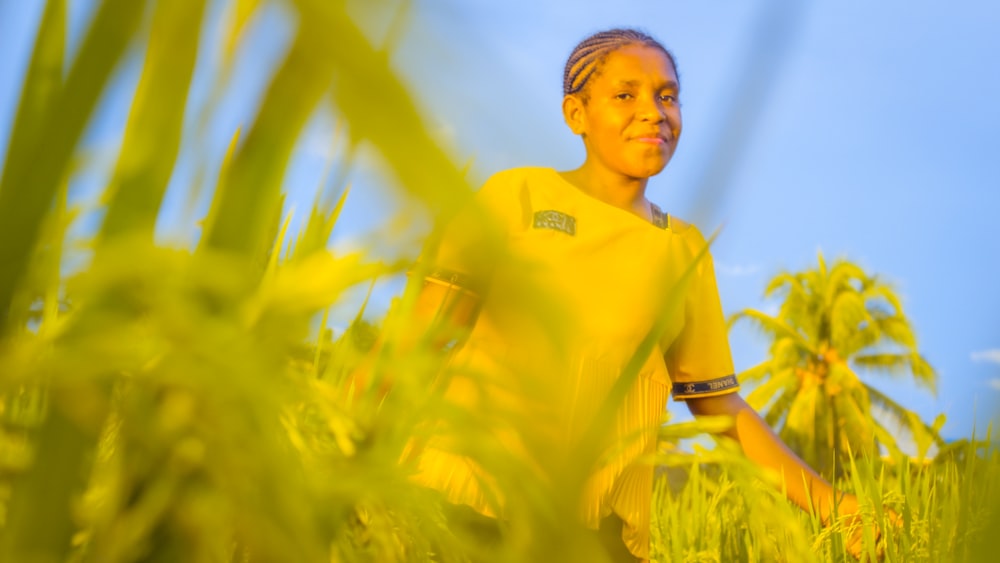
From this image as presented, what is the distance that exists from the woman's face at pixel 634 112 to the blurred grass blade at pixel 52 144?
43.0 inches

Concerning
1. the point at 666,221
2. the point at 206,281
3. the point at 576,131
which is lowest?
the point at 206,281

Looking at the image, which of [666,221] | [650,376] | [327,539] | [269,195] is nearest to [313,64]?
[269,195]

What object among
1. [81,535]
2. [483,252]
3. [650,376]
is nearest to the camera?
[483,252]

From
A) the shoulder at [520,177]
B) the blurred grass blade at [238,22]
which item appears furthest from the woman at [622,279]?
the blurred grass blade at [238,22]

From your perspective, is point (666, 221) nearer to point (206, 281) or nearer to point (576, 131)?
point (576, 131)

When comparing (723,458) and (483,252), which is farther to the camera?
(723,458)

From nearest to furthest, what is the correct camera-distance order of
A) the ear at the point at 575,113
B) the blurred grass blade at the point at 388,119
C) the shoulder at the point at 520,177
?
the blurred grass blade at the point at 388,119
the shoulder at the point at 520,177
the ear at the point at 575,113

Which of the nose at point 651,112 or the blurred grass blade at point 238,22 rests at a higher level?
the nose at point 651,112

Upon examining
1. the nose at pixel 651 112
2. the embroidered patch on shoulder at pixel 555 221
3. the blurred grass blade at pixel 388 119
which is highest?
the nose at pixel 651 112

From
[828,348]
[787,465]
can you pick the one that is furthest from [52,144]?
[828,348]

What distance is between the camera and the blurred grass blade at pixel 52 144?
0.23 meters

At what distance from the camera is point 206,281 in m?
0.24

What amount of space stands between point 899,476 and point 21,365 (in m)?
1.25

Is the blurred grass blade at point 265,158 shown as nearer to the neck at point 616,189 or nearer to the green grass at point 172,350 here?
the green grass at point 172,350
